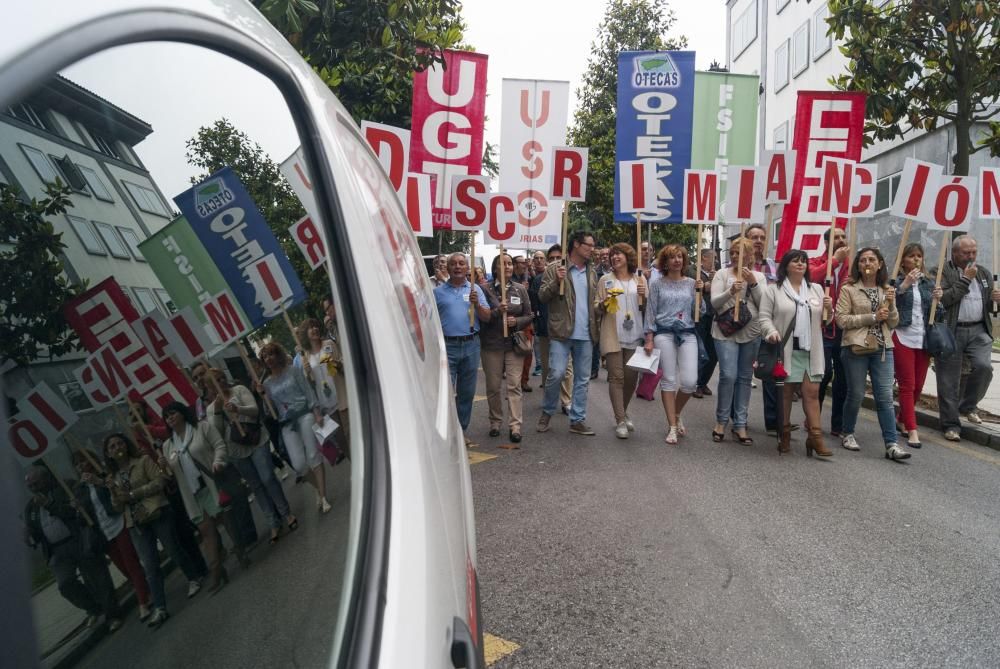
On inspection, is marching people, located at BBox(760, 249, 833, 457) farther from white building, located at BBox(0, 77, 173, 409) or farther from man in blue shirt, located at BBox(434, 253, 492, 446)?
white building, located at BBox(0, 77, 173, 409)

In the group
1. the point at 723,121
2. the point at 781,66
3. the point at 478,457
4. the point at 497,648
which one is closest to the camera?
the point at 497,648

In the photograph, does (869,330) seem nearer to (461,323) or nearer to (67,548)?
(461,323)

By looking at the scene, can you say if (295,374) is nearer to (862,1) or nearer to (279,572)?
(279,572)

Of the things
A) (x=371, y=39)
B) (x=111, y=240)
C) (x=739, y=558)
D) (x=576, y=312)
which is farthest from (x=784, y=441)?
(x=111, y=240)

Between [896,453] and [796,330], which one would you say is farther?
[796,330]

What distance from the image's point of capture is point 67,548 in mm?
618

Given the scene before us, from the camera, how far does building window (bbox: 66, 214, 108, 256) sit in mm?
691

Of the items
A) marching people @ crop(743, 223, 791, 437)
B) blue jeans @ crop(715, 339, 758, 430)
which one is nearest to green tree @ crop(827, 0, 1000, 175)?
marching people @ crop(743, 223, 791, 437)

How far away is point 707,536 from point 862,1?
8089 mm

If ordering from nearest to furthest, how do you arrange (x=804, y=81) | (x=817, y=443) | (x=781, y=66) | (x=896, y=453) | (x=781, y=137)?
1. (x=896, y=453)
2. (x=817, y=443)
3. (x=804, y=81)
4. (x=781, y=137)
5. (x=781, y=66)

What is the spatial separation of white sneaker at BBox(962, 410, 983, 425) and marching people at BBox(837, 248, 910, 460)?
60.3 inches

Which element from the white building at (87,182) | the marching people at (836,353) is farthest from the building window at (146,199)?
the marching people at (836,353)

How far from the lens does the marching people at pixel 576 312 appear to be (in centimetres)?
732

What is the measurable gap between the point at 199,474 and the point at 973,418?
27.4 feet
